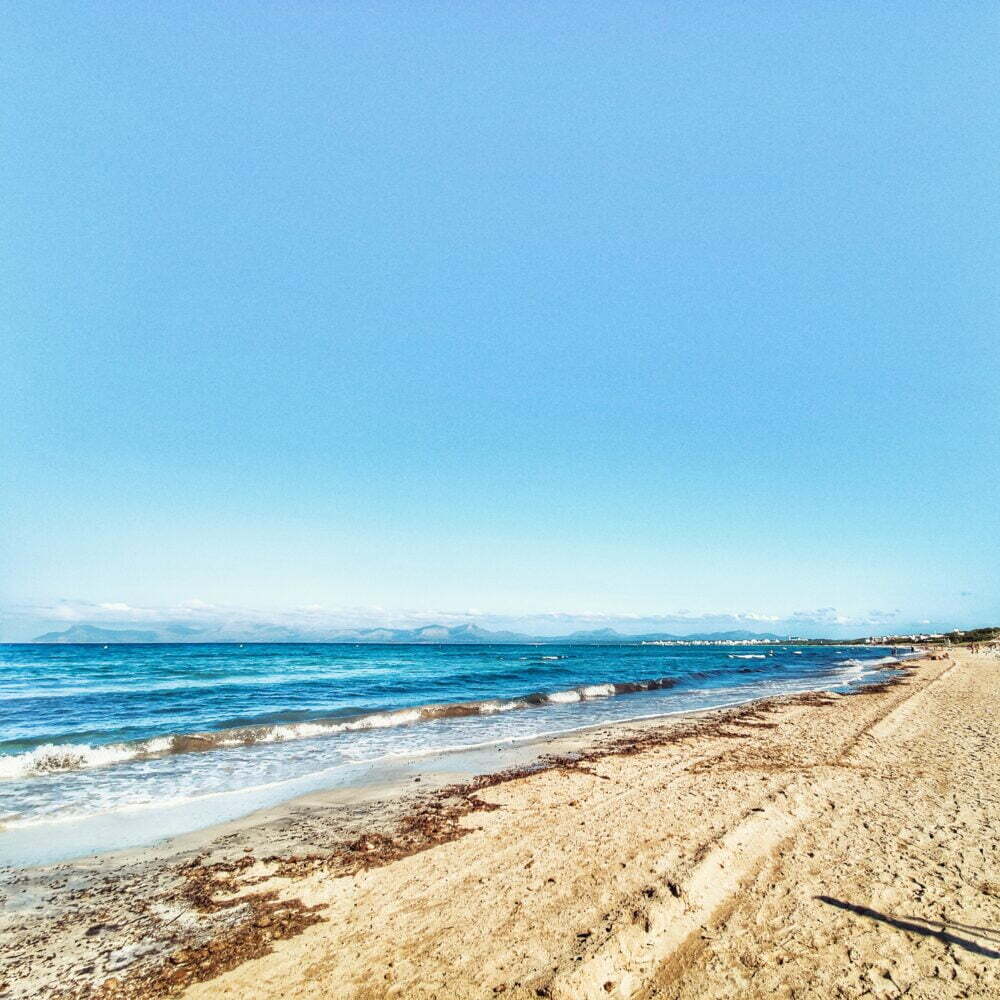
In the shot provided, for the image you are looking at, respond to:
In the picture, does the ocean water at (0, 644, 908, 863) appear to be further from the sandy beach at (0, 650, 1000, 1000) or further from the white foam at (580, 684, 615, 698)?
the sandy beach at (0, 650, 1000, 1000)

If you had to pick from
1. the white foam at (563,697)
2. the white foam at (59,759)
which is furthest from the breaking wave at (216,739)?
the white foam at (563,697)

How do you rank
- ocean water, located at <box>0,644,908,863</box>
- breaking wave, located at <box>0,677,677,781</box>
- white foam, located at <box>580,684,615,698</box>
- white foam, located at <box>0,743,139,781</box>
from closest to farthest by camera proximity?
ocean water, located at <box>0,644,908,863</box> < white foam, located at <box>0,743,139,781</box> < breaking wave, located at <box>0,677,677,781</box> < white foam, located at <box>580,684,615,698</box>

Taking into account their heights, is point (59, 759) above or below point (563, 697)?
above

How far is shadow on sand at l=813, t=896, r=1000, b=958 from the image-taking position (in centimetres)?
534

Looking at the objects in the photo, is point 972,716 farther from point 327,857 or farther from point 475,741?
point 327,857

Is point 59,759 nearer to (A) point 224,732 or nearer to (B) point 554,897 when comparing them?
(A) point 224,732

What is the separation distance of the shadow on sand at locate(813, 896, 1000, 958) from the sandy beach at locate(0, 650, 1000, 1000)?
3cm

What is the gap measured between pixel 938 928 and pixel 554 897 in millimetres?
4273

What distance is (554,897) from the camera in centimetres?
655

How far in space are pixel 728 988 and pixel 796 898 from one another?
221 centimetres

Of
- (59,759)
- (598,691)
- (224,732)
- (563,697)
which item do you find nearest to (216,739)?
(224,732)

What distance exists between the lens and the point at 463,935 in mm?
5777

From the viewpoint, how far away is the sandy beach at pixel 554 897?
5074 millimetres

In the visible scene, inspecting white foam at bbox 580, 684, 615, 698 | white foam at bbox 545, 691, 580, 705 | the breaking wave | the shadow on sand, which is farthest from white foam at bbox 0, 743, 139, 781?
white foam at bbox 580, 684, 615, 698
